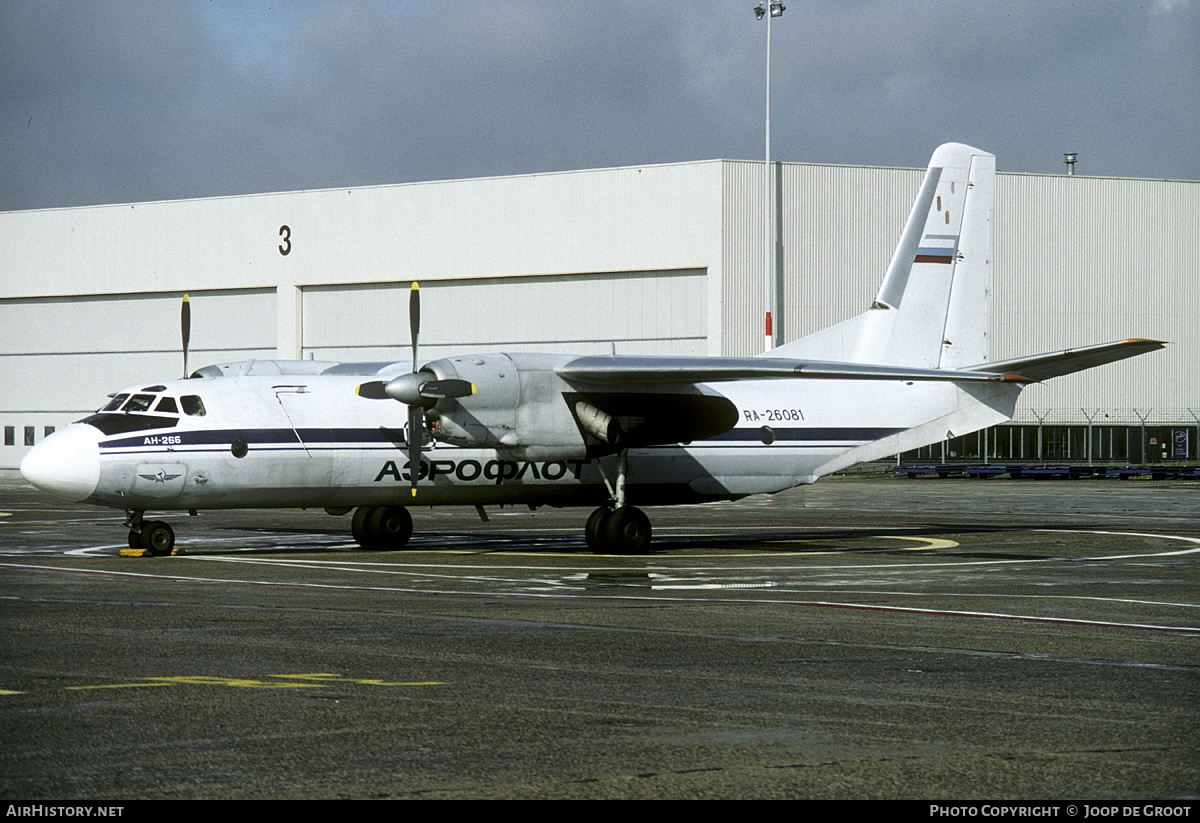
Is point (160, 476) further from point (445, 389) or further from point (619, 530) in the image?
point (619, 530)

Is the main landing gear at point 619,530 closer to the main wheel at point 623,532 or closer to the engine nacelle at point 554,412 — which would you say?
the main wheel at point 623,532

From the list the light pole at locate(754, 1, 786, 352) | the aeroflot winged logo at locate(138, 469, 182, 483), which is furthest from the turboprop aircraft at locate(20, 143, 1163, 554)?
the light pole at locate(754, 1, 786, 352)

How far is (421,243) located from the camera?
67000mm

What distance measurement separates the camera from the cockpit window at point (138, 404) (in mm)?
22453

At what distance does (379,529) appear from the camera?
84.2 ft

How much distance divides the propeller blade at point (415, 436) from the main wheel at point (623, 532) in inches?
132

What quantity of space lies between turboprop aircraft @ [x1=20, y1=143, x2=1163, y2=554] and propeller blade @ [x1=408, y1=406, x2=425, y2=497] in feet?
0.16

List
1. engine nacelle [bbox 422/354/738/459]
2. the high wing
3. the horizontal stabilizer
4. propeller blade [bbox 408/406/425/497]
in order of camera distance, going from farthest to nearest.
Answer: propeller blade [bbox 408/406/425/497] < engine nacelle [bbox 422/354/738/459] < the horizontal stabilizer < the high wing

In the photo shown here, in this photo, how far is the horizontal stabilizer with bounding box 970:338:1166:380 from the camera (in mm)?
22641

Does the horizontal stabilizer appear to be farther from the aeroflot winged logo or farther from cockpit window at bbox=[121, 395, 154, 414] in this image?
cockpit window at bbox=[121, 395, 154, 414]

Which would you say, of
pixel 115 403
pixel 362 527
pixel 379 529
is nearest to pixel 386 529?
pixel 379 529

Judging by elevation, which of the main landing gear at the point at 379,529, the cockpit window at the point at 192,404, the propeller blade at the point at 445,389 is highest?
the propeller blade at the point at 445,389

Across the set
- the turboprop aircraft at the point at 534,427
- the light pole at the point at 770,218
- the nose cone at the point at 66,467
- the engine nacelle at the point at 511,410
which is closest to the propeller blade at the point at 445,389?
the turboprop aircraft at the point at 534,427
